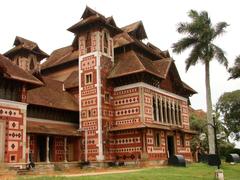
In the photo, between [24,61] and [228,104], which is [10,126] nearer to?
[24,61]

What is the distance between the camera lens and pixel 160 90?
37.0 m

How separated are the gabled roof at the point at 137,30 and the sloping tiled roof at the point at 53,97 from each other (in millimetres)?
10116

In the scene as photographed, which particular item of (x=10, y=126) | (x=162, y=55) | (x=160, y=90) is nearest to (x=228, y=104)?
(x=162, y=55)

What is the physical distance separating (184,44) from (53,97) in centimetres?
1366

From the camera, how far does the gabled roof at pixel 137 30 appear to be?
1672 inches

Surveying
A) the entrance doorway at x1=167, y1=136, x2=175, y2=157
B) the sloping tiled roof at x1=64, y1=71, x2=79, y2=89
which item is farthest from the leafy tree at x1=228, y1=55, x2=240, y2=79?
the sloping tiled roof at x1=64, y1=71, x2=79, y2=89

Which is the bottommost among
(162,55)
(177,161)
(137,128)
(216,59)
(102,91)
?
(177,161)

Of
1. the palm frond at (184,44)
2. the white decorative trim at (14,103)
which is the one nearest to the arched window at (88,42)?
the palm frond at (184,44)

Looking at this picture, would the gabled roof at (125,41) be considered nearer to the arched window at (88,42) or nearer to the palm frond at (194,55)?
the arched window at (88,42)

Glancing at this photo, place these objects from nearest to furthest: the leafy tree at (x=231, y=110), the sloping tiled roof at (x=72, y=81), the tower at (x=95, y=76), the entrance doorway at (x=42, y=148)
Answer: the entrance doorway at (x=42, y=148) < the tower at (x=95, y=76) < the sloping tiled roof at (x=72, y=81) < the leafy tree at (x=231, y=110)

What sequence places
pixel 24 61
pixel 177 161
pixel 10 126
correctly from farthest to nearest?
1. pixel 24 61
2. pixel 177 161
3. pixel 10 126

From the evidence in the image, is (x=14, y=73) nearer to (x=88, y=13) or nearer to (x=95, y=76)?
(x=95, y=76)

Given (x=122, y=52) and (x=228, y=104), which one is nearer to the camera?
(x=122, y=52)

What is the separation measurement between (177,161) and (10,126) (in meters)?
14.1
